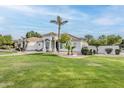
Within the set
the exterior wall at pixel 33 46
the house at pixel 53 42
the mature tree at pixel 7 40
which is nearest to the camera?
the house at pixel 53 42

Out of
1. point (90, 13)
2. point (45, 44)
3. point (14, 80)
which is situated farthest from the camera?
point (45, 44)

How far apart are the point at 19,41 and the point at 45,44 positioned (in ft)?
28.2

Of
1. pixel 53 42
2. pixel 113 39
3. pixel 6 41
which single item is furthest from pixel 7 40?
pixel 113 39

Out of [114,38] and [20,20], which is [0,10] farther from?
Answer: [114,38]

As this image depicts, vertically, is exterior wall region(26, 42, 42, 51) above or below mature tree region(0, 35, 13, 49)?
below

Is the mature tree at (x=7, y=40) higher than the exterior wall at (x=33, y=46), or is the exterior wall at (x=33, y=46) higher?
the mature tree at (x=7, y=40)

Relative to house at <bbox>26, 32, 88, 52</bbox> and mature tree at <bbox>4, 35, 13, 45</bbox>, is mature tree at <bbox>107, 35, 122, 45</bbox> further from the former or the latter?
mature tree at <bbox>4, 35, 13, 45</bbox>

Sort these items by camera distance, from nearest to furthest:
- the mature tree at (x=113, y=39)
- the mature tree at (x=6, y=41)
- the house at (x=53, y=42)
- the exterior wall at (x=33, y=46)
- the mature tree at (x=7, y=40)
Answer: the house at (x=53, y=42) → the mature tree at (x=113, y=39) → the exterior wall at (x=33, y=46) → the mature tree at (x=6, y=41) → the mature tree at (x=7, y=40)

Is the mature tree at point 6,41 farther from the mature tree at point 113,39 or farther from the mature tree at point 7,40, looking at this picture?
the mature tree at point 113,39

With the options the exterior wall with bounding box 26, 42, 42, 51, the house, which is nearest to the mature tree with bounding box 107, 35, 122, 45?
the house

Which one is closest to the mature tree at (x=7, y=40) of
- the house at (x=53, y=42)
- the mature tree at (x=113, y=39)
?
the house at (x=53, y=42)

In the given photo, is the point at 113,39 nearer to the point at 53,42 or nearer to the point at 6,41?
the point at 53,42
